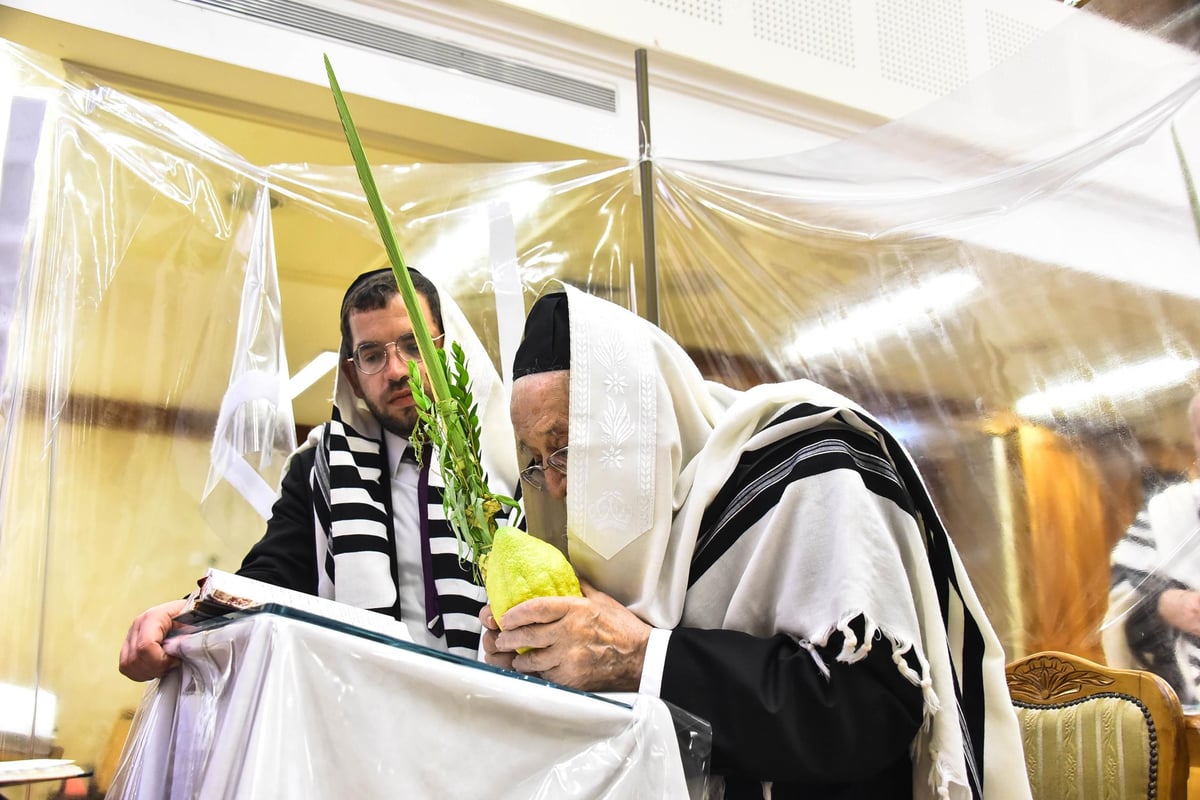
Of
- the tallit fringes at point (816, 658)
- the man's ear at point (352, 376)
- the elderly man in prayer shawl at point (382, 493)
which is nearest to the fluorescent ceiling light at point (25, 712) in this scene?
the elderly man in prayer shawl at point (382, 493)

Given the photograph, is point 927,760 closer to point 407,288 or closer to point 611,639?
point 611,639

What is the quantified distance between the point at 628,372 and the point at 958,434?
1242mm

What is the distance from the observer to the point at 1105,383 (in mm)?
2236

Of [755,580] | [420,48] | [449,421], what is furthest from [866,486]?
[420,48]

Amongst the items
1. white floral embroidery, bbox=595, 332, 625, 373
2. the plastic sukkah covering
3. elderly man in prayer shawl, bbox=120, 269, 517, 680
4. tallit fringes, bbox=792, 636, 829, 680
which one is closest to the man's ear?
elderly man in prayer shawl, bbox=120, 269, 517, 680

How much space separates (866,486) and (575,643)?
476 mm

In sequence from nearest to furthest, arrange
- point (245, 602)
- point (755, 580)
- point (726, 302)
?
1. point (245, 602)
2. point (755, 580)
3. point (726, 302)

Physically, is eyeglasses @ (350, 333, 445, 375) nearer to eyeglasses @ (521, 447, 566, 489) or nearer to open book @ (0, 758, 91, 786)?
eyeglasses @ (521, 447, 566, 489)

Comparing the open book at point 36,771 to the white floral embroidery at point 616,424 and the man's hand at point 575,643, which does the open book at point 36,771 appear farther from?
the white floral embroidery at point 616,424

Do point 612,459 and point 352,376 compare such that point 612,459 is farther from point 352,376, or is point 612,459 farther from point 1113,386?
point 1113,386

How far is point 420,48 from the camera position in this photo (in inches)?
148

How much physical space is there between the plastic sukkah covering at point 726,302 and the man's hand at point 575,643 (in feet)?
4.25

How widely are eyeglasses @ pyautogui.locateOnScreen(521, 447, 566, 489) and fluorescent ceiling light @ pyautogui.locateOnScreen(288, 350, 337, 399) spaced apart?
4.12 metres

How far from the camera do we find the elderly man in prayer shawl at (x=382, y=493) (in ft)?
6.59
